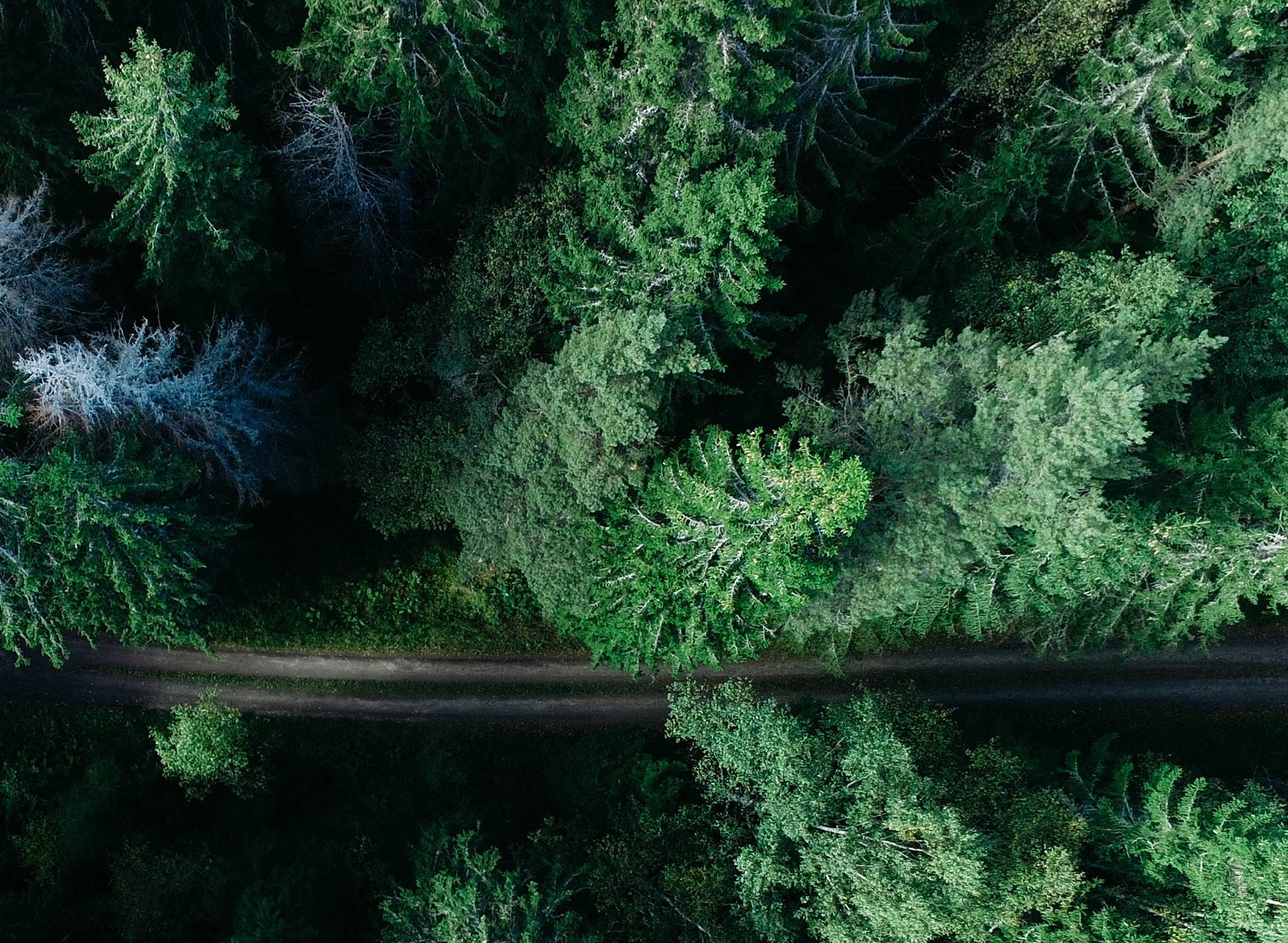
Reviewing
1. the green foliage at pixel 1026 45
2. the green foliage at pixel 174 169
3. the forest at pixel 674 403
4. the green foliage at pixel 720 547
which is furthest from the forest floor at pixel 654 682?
the green foliage at pixel 1026 45

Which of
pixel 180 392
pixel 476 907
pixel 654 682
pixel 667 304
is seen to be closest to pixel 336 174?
pixel 180 392

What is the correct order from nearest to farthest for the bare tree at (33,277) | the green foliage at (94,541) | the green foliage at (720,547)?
the green foliage at (720,547) < the green foliage at (94,541) < the bare tree at (33,277)

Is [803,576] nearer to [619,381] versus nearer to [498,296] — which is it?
[619,381]

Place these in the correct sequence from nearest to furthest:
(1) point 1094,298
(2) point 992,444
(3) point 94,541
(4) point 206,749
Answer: (3) point 94,541
(2) point 992,444
(1) point 1094,298
(4) point 206,749

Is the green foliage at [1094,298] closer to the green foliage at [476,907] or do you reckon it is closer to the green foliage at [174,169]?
the green foliage at [476,907]

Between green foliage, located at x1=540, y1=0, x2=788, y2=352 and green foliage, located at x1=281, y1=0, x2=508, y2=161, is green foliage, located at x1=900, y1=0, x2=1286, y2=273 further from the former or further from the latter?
green foliage, located at x1=281, y1=0, x2=508, y2=161

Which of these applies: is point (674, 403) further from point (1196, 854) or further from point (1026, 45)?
point (1196, 854)
